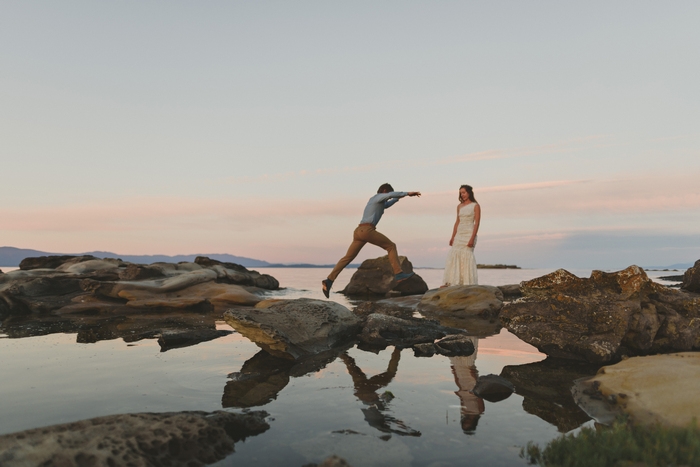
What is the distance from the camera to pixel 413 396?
499cm

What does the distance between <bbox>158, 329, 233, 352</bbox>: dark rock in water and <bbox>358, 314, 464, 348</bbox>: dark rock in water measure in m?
2.86

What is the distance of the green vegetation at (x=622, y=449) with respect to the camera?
313 cm

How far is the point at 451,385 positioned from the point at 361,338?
3.38 meters

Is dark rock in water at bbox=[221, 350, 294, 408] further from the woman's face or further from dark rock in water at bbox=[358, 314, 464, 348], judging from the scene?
the woman's face

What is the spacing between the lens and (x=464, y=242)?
52.1ft

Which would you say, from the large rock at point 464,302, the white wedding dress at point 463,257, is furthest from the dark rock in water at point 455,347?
the white wedding dress at point 463,257

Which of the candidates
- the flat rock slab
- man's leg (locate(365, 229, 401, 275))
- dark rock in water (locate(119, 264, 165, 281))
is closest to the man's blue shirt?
man's leg (locate(365, 229, 401, 275))

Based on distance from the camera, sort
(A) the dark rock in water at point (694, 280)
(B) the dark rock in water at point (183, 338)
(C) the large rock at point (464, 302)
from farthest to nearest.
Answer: (A) the dark rock in water at point (694, 280)
(C) the large rock at point (464, 302)
(B) the dark rock in water at point (183, 338)

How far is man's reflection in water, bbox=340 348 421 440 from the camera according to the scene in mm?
4029

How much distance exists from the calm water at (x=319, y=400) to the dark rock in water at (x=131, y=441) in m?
0.21

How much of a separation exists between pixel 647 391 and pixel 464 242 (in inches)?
451

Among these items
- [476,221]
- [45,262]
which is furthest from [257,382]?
[45,262]

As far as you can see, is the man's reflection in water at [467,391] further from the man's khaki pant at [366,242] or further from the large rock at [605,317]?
the man's khaki pant at [366,242]

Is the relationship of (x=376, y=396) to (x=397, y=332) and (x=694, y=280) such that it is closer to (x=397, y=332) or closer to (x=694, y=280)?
(x=397, y=332)
